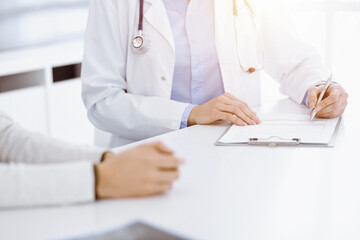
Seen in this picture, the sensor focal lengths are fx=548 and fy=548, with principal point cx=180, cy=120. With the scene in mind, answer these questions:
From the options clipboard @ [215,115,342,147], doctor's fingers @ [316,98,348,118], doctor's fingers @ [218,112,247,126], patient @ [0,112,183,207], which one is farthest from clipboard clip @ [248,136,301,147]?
patient @ [0,112,183,207]

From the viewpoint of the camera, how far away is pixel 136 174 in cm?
105

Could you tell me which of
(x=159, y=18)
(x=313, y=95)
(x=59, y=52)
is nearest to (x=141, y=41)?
(x=159, y=18)

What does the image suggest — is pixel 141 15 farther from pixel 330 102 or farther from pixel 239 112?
pixel 330 102

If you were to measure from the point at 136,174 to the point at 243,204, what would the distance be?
0.22 metres

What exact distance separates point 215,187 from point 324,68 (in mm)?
997

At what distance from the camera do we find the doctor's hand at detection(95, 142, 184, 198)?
105cm

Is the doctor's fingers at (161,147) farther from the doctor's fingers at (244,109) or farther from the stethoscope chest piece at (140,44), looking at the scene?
Answer: the stethoscope chest piece at (140,44)

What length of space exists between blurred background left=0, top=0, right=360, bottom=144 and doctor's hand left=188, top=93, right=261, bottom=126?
1745mm

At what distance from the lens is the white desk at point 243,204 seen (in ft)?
3.17

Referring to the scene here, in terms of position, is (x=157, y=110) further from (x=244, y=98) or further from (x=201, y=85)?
(x=244, y=98)

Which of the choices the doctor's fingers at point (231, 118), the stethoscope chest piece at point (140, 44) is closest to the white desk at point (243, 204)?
the doctor's fingers at point (231, 118)

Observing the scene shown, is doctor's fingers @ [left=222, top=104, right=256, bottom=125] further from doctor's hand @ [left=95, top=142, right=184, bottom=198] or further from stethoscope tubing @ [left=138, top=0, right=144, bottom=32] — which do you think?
doctor's hand @ [left=95, top=142, right=184, bottom=198]

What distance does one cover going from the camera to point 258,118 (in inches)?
66.3

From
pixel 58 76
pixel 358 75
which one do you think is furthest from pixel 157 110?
pixel 358 75
